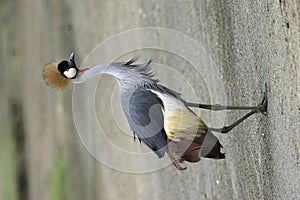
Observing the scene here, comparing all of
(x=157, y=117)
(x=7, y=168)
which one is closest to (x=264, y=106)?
(x=157, y=117)

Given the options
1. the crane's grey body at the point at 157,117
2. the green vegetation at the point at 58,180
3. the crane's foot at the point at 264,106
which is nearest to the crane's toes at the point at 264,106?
the crane's foot at the point at 264,106

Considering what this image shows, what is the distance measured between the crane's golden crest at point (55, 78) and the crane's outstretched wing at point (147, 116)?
0.10m

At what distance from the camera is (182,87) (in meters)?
1.71

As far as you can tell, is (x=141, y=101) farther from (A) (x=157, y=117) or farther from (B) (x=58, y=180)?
(B) (x=58, y=180)

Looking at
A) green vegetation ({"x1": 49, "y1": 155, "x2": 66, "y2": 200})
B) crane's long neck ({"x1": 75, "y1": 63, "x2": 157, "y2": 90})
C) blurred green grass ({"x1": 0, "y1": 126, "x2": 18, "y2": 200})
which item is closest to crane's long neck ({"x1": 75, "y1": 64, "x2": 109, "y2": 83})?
crane's long neck ({"x1": 75, "y1": 63, "x2": 157, "y2": 90})

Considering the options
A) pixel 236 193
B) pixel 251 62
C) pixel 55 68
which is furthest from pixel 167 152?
pixel 236 193

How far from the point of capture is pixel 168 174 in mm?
1854

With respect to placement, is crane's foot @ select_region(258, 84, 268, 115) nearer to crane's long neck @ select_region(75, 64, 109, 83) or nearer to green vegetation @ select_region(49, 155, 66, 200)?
crane's long neck @ select_region(75, 64, 109, 83)

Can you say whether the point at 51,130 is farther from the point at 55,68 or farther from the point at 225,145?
the point at 55,68

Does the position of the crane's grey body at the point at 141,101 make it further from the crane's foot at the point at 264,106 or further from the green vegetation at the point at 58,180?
the green vegetation at the point at 58,180

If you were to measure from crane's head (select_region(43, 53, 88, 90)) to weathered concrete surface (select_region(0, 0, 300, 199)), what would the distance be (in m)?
0.35

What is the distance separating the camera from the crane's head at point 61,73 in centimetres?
94

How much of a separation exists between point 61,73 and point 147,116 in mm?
146

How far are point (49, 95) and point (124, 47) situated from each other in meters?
0.72
